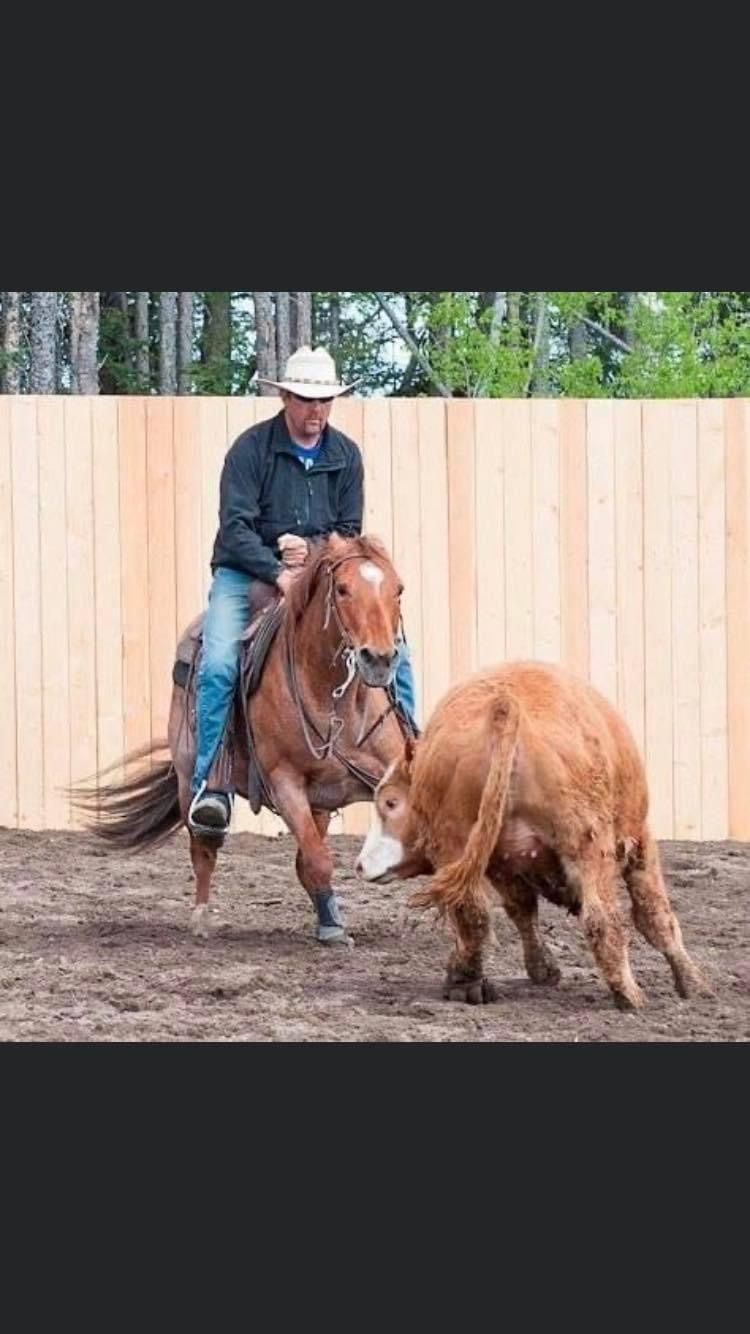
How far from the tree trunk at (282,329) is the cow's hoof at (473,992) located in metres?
17.5

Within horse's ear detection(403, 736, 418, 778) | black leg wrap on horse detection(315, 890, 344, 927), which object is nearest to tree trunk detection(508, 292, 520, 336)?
black leg wrap on horse detection(315, 890, 344, 927)

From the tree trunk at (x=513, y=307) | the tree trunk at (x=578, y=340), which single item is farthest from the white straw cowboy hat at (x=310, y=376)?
the tree trunk at (x=578, y=340)

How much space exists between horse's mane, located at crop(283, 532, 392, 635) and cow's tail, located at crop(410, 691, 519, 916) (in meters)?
1.50

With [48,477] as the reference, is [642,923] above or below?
below

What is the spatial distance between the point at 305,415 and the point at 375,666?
152cm

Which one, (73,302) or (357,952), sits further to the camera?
(73,302)

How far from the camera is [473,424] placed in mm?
12469

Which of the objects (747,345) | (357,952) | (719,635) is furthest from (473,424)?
(747,345)

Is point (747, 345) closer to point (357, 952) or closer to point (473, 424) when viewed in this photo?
point (473, 424)

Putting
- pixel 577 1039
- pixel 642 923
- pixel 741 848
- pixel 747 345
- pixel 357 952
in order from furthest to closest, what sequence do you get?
pixel 747 345 → pixel 741 848 → pixel 357 952 → pixel 642 923 → pixel 577 1039

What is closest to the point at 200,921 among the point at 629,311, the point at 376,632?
the point at 376,632

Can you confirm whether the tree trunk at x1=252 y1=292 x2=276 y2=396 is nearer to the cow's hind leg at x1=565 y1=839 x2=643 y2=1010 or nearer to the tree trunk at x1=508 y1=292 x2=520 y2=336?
the tree trunk at x1=508 y1=292 x2=520 y2=336

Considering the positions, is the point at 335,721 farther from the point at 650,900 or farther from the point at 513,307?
the point at 513,307

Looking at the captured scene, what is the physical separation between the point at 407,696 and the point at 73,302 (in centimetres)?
1679
